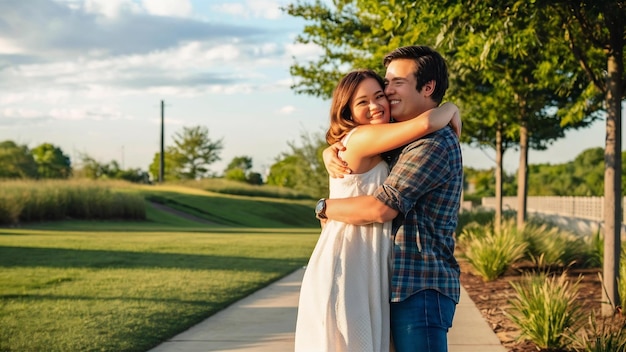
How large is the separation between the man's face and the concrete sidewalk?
4.01 metres

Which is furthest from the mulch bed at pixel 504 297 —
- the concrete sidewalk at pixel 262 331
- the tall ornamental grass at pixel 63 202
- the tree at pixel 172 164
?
the tree at pixel 172 164

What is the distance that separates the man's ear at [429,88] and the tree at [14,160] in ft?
125

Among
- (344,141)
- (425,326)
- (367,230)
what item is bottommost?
(425,326)

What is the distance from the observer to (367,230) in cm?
321

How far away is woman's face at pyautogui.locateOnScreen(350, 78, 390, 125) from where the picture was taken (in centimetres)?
329

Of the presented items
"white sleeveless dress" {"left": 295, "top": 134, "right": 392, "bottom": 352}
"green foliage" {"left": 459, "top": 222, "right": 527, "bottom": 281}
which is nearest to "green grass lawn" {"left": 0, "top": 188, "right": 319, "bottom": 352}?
"green foliage" {"left": 459, "top": 222, "right": 527, "bottom": 281}

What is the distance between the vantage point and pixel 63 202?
27422mm

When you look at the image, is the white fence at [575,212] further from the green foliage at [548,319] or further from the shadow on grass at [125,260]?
the green foliage at [548,319]

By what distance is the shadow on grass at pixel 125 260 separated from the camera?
44.8ft

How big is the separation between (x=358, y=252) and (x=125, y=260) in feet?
39.5

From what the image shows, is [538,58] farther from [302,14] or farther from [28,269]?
[28,269]

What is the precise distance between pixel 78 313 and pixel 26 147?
36199 millimetres

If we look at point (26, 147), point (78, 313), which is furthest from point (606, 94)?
point (26, 147)

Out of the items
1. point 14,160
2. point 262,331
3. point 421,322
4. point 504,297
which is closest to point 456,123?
point 421,322
